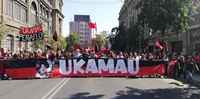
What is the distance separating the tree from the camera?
125 ft

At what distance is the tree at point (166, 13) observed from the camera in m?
38.0

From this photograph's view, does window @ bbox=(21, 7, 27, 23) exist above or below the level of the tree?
above

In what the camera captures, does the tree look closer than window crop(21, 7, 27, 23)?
Yes

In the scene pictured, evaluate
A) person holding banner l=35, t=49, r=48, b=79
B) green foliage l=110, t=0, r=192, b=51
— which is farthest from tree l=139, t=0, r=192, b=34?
person holding banner l=35, t=49, r=48, b=79

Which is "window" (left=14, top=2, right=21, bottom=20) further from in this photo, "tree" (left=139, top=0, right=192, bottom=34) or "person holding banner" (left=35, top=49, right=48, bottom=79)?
"person holding banner" (left=35, top=49, right=48, bottom=79)

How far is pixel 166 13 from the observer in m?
38.1

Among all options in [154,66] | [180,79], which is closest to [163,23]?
[154,66]

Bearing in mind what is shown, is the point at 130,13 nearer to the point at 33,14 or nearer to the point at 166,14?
the point at 33,14

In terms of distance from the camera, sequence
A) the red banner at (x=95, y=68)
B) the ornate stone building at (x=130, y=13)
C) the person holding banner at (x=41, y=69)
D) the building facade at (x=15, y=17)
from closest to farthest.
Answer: the person holding banner at (x=41, y=69) → the red banner at (x=95, y=68) → the building facade at (x=15, y=17) → the ornate stone building at (x=130, y=13)

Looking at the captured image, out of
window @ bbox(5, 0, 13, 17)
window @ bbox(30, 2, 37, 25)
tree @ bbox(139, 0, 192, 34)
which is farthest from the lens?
window @ bbox(30, 2, 37, 25)

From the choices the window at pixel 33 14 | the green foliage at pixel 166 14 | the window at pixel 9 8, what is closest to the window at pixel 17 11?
the window at pixel 9 8

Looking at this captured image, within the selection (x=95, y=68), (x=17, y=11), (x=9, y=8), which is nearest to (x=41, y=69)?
(x=95, y=68)

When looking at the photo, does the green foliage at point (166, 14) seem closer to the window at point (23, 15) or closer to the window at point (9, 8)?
the window at point (9, 8)

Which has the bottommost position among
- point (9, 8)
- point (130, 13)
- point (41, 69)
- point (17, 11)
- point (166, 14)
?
point (41, 69)
